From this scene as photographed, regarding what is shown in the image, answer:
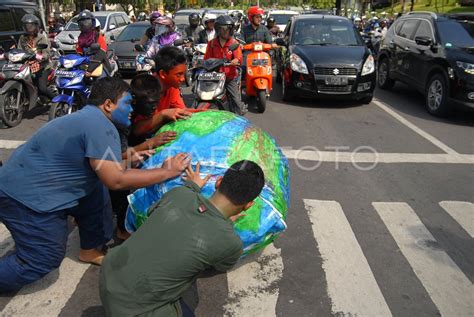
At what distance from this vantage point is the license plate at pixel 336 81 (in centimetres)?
865

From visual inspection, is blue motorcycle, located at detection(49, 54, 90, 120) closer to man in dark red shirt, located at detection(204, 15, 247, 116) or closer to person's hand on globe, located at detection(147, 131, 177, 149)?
man in dark red shirt, located at detection(204, 15, 247, 116)

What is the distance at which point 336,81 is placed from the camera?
8.67m

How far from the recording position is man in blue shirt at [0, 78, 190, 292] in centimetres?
277

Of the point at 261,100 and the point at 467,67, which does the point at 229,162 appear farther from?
the point at 467,67

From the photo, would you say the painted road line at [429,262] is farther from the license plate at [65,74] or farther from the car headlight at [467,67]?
the license plate at [65,74]

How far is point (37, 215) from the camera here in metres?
2.92

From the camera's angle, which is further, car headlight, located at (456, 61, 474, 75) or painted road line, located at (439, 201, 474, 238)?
car headlight, located at (456, 61, 474, 75)

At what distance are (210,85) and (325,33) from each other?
441cm

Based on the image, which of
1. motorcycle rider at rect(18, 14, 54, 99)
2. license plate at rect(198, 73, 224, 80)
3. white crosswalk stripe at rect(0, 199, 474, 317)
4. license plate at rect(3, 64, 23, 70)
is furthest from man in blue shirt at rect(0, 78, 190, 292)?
motorcycle rider at rect(18, 14, 54, 99)

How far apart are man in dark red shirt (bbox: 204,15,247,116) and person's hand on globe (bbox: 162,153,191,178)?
4.12 m

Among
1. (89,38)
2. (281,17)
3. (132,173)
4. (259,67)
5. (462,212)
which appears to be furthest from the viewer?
(281,17)

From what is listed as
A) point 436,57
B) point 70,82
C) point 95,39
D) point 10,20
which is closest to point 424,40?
point 436,57

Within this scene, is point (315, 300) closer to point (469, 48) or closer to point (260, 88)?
point (260, 88)

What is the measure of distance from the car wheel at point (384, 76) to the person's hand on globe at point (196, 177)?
9.18 metres
